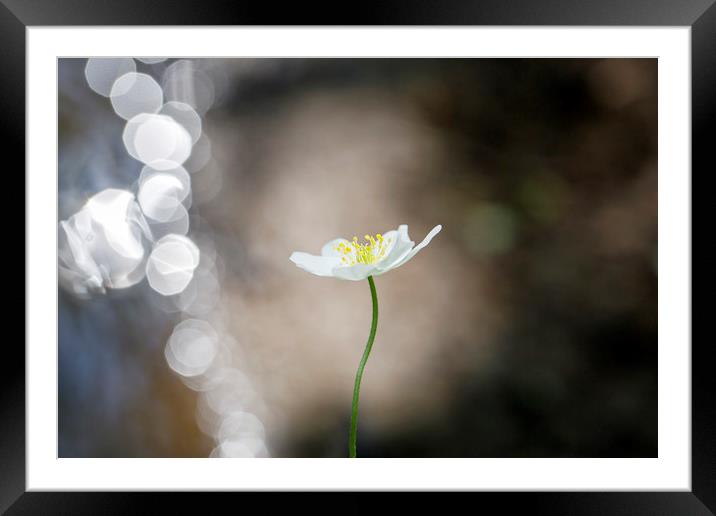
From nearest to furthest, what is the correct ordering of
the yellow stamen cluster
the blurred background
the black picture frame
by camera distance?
the black picture frame, the yellow stamen cluster, the blurred background

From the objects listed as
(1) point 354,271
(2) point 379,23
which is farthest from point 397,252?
(2) point 379,23

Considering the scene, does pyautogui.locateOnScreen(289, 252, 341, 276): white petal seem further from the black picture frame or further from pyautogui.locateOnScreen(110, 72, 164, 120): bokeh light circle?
pyautogui.locateOnScreen(110, 72, 164, 120): bokeh light circle

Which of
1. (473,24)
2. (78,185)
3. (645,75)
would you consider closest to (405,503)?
(473,24)

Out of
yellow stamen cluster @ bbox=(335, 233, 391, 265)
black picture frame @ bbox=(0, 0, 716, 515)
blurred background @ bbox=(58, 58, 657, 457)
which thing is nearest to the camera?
black picture frame @ bbox=(0, 0, 716, 515)

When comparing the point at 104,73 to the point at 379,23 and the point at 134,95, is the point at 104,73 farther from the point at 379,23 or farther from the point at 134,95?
the point at 379,23

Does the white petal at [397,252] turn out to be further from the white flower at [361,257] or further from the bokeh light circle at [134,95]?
the bokeh light circle at [134,95]

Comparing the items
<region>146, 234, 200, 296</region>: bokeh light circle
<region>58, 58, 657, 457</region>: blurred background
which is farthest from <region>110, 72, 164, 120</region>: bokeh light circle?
<region>146, 234, 200, 296</region>: bokeh light circle
